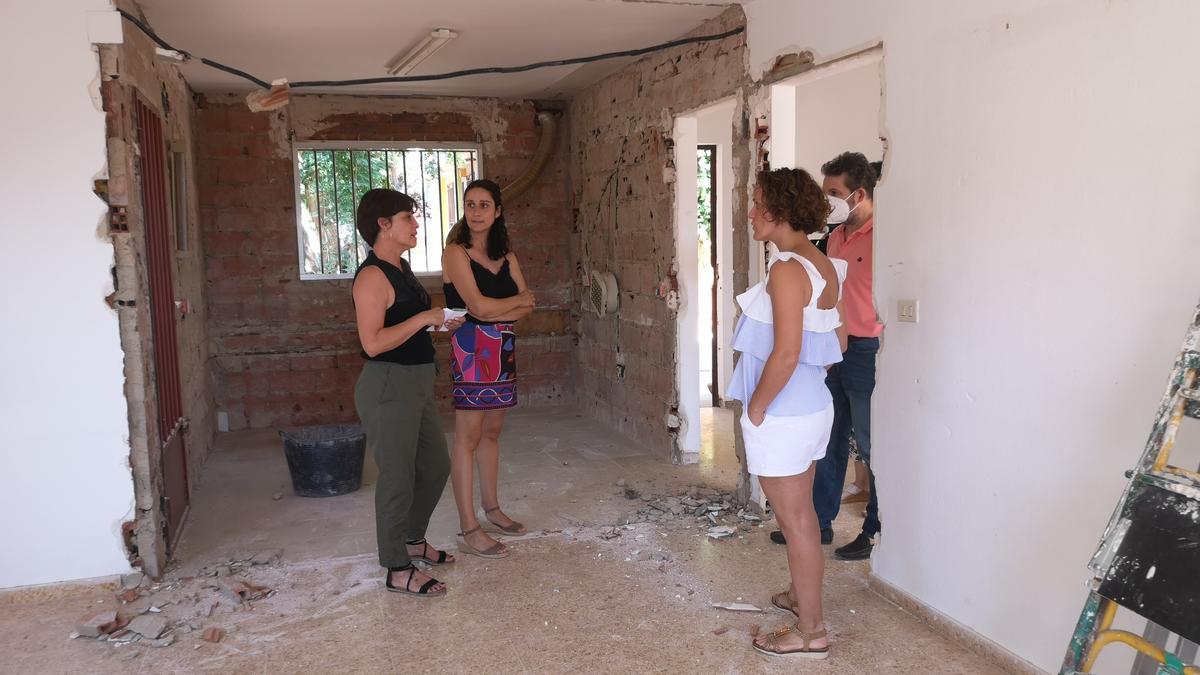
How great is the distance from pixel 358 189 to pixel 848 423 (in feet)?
15.0

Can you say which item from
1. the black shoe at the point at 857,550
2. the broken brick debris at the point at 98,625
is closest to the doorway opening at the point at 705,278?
the black shoe at the point at 857,550

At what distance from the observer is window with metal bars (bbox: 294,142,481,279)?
6672 mm

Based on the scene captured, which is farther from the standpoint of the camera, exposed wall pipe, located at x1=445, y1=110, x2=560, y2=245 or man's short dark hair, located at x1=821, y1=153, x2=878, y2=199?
exposed wall pipe, located at x1=445, y1=110, x2=560, y2=245

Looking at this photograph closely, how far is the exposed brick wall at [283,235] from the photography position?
6.43m

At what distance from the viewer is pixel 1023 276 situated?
247cm

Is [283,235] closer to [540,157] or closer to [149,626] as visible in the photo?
[540,157]

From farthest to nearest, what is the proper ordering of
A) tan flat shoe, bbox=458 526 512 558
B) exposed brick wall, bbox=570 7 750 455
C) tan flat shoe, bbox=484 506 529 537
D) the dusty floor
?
exposed brick wall, bbox=570 7 750 455
tan flat shoe, bbox=484 506 529 537
tan flat shoe, bbox=458 526 512 558
the dusty floor

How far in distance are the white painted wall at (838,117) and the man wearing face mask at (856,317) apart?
2.74 metres

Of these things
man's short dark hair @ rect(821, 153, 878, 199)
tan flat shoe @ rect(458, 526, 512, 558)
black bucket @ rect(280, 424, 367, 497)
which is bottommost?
tan flat shoe @ rect(458, 526, 512, 558)

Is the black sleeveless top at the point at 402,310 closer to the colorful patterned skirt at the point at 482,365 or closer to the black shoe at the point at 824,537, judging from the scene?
the colorful patterned skirt at the point at 482,365

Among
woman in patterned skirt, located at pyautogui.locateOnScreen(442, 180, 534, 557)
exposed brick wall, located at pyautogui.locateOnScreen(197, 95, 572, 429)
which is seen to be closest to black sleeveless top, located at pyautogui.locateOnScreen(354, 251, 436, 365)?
woman in patterned skirt, located at pyautogui.locateOnScreen(442, 180, 534, 557)

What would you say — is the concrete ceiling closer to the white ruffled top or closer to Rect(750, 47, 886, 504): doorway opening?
Rect(750, 47, 886, 504): doorway opening

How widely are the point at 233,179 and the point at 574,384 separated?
3060 millimetres

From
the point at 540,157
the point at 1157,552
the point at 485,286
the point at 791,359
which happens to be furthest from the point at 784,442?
the point at 540,157
